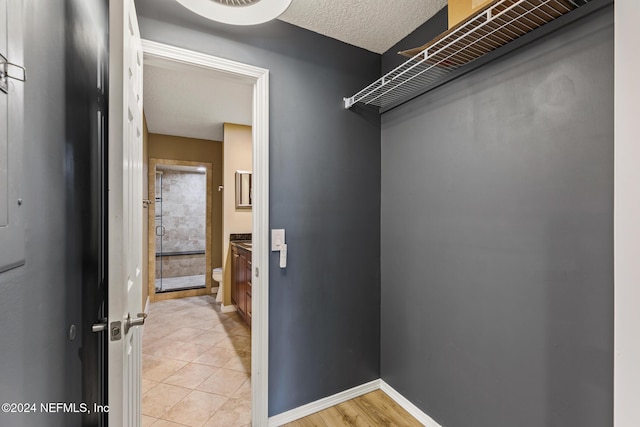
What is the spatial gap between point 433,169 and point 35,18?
1784mm

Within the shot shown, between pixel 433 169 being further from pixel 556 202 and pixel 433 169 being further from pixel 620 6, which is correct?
pixel 620 6

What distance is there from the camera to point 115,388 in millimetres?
886

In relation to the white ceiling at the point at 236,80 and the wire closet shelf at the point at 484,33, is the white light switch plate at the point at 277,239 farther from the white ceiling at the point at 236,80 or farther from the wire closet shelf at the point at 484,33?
the wire closet shelf at the point at 484,33

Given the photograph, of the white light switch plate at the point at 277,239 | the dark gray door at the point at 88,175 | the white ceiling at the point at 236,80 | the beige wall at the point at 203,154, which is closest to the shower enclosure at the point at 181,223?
the beige wall at the point at 203,154

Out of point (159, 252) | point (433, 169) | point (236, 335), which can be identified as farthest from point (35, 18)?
point (159, 252)

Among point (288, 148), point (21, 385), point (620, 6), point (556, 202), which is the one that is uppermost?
Answer: point (620, 6)

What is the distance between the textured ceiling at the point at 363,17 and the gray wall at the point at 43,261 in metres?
1.28

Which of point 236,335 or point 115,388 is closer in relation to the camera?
point 115,388

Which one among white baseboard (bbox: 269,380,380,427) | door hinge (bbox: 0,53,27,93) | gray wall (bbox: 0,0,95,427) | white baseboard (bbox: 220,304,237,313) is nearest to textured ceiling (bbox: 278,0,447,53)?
gray wall (bbox: 0,0,95,427)

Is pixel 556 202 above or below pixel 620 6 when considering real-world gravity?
below

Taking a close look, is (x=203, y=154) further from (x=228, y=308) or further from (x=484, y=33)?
(x=484, y=33)

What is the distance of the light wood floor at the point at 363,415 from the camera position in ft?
5.94

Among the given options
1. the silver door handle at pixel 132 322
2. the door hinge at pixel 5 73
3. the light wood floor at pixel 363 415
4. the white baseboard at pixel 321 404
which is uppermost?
the door hinge at pixel 5 73

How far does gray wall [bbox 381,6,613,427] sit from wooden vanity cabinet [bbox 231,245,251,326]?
1.81 metres
